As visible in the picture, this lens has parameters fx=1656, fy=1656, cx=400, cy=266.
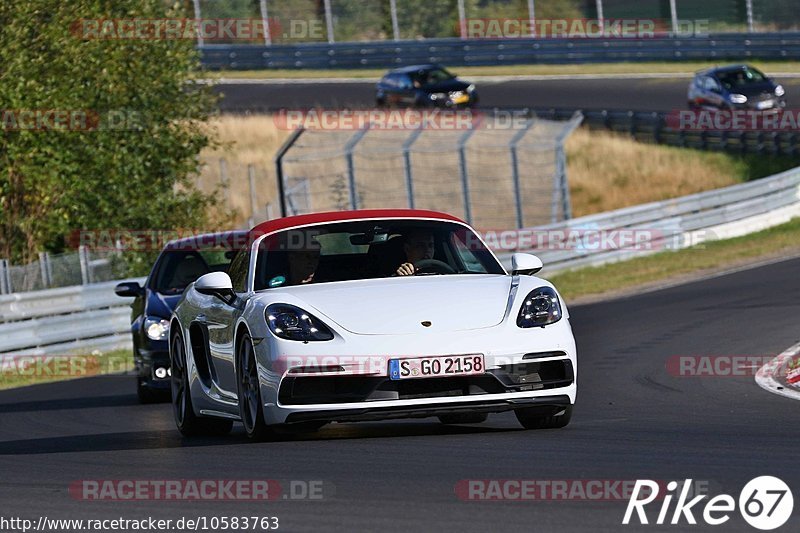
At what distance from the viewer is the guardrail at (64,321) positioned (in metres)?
20.8

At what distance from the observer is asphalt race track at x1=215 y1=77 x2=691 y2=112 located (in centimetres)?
4747

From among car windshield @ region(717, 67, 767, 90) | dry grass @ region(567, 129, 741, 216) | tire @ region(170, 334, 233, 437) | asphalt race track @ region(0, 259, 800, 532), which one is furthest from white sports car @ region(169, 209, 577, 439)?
car windshield @ region(717, 67, 767, 90)

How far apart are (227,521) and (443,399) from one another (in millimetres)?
2317

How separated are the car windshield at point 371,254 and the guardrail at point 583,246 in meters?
11.5

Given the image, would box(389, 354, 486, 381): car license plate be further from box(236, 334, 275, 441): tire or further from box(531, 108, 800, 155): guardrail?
box(531, 108, 800, 155): guardrail

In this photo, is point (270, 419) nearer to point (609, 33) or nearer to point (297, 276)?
point (297, 276)

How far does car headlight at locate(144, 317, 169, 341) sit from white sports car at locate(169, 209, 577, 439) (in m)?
5.46

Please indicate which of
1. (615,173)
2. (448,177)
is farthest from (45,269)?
(615,173)

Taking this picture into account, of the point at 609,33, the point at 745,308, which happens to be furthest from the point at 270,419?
the point at 609,33

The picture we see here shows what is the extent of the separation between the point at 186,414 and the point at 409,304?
2.49 metres

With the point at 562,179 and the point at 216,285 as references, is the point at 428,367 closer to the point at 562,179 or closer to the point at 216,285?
the point at 216,285

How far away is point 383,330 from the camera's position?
8.73m

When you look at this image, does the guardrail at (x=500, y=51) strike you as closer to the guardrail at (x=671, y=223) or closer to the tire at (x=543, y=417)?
the guardrail at (x=671, y=223)

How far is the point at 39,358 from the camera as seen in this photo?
20812 millimetres
